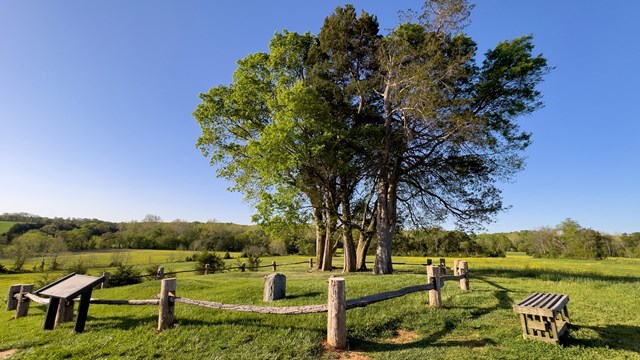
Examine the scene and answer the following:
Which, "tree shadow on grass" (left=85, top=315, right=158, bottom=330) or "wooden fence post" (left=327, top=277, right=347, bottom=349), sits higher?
"wooden fence post" (left=327, top=277, right=347, bottom=349)

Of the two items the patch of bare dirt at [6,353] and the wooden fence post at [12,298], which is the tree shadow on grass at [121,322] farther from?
the wooden fence post at [12,298]

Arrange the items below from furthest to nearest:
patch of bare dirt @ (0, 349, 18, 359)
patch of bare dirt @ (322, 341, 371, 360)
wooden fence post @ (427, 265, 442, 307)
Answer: wooden fence post @ (427, 265, 442, 307) < patch of bare dirt @ (0, 349, 18, 359) < patch of bare dirt @ (322, 341, 371, 360)

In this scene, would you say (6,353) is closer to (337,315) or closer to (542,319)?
(337,315)

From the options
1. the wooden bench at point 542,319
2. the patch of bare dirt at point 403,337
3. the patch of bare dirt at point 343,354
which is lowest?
the patch of bare dirt at point 343,354

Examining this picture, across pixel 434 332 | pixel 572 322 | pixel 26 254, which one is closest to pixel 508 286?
pixel 572 322

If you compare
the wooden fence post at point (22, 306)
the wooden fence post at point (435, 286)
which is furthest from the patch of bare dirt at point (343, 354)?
the wooden fence post at point (22, 306)

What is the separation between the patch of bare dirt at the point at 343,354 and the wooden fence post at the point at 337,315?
0.12 m

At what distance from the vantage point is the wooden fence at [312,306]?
6.16m

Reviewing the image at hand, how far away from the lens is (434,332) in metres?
7.09

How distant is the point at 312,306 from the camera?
247 inches

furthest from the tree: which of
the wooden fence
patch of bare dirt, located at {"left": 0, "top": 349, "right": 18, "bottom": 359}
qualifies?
patch of bare dirt, located at {"left": 0, "top": 349, "right": 18, "bottom": 359}

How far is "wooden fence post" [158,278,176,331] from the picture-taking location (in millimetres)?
7637

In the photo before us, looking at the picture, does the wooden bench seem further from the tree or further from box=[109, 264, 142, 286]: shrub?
box=[109, 264, 142, 286]: shrub

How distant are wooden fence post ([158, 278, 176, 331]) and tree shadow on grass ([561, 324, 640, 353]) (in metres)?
8.95
